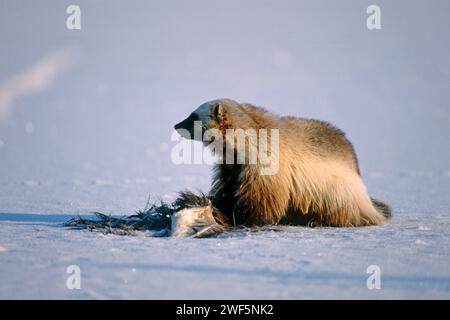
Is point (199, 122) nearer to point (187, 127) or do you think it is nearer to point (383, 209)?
point (187, 127)

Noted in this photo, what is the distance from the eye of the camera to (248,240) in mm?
4520

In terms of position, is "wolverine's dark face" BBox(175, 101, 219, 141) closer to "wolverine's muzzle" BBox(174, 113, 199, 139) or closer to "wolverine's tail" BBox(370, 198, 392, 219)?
"wolverine's muzzle" BBox(174, 113, 199, 139)

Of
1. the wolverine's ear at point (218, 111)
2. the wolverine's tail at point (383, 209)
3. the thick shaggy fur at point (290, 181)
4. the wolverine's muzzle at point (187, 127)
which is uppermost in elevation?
the wolverine's ear at point (218, 111)

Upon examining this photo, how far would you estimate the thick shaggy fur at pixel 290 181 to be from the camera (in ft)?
17.0

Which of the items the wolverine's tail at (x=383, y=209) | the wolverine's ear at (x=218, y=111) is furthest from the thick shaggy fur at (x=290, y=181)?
the wolverine's tail at (x=383, y=209)

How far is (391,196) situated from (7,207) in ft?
18.7

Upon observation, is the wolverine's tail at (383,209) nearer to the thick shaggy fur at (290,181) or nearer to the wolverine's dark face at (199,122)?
the thick shaggy fur at (290,181)

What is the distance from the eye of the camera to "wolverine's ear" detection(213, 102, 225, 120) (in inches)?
207

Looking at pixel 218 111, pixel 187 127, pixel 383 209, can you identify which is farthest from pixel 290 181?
pixel 383 209

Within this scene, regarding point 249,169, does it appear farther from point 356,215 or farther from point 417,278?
point 417,278

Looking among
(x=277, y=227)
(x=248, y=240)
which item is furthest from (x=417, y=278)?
(x=277, y=227)

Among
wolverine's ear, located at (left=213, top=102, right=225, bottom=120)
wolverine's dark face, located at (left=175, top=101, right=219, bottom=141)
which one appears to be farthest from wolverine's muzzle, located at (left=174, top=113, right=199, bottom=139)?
wolverine's ear, located at (left=213, top=102, right=225, bottom=120)

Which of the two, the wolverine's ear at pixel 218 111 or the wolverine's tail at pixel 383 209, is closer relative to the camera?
the wolverine's ear at pixel 218 111
